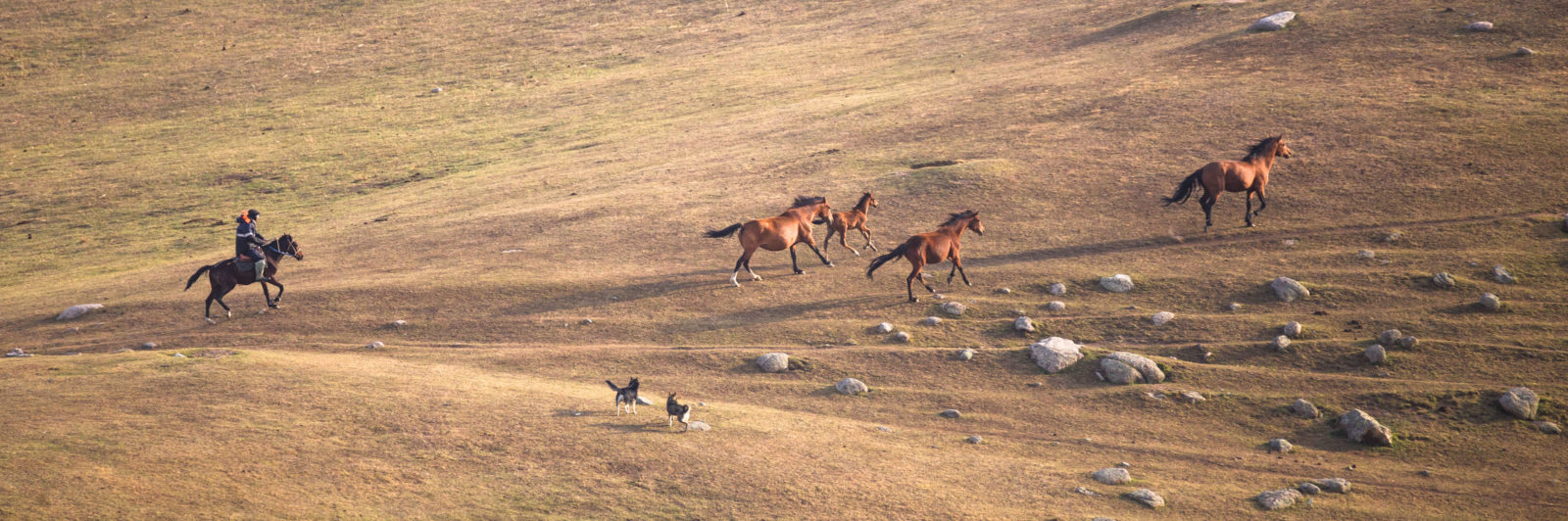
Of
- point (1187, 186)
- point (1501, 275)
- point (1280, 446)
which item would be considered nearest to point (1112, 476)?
point (1280, 446)

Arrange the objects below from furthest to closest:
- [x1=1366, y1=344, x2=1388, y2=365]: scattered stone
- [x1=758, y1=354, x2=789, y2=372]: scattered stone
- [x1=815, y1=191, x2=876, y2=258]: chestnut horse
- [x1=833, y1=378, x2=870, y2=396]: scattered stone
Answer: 1. [x1=815, y1=191, x2=876, y2=258]: chestnut horse
2. [x1=758, y1=354, x2=789, y2=372]: scattered stone
3. [x1=833, y1=378, x2=870, y2=396]: scattered stone
4. [x1=1366, y1=344, x2=1388, y2=365]: scattered stone

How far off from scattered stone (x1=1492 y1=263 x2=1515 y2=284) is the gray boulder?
20.6ft

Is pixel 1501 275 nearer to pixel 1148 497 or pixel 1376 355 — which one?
pixel 1376 355

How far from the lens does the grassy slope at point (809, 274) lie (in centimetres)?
1033

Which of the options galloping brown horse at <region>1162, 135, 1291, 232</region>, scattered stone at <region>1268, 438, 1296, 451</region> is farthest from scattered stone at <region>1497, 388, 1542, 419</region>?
galloping brown horse at <region>1162, 135, 1291, 232</region>

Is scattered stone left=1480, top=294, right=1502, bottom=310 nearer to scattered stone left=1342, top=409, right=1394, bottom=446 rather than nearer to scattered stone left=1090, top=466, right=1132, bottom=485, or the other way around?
scattered stone left=1342, top=409, right=1394, bottom=446

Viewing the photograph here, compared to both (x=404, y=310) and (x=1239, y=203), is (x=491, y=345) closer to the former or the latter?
(x=404, y=310)

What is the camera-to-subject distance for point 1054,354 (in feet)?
45.0

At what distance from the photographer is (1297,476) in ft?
34.4

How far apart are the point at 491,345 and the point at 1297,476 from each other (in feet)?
38.0

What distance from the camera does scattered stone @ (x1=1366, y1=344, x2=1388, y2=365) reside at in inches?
519

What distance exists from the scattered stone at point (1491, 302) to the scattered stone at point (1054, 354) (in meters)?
6.23

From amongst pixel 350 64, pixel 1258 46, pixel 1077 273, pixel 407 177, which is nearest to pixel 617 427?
pixel 1077 273

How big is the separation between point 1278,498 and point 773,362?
6.73 meters
